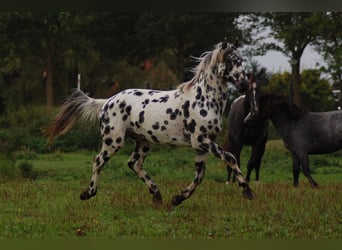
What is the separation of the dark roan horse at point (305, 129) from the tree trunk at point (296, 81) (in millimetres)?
1197

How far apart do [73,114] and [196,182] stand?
5.18 feet

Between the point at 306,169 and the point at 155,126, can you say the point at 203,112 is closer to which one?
the point at 155,126

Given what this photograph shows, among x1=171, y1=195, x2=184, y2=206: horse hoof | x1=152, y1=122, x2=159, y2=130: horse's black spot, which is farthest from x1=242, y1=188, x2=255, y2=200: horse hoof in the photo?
x1=152, y1=122, x2=159, y2=130: horse's black spot

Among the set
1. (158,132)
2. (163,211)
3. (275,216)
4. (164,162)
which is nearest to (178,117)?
(158,132)

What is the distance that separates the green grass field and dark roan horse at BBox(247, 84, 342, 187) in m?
0.44

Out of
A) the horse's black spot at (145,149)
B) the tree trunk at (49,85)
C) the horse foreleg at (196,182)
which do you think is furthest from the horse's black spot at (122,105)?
the tree trunk at (49,85)

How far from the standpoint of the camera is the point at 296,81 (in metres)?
8.93

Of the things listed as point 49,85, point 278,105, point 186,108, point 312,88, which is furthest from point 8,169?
point 312,88

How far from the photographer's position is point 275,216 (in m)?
5.99

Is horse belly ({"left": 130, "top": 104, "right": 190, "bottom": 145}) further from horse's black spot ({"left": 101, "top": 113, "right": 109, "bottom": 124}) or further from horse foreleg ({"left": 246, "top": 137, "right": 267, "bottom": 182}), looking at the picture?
horse foreleg ({"left": 246, "top": 137, "right": 267, "bottom": 182})

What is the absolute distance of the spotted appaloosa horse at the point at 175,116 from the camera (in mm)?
6250

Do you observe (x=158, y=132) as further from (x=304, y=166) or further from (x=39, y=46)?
(x=39, y=46)

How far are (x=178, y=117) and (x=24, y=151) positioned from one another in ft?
13.9

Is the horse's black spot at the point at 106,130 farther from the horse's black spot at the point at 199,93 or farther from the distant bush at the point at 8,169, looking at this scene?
the distant bush at the point at 8,169
